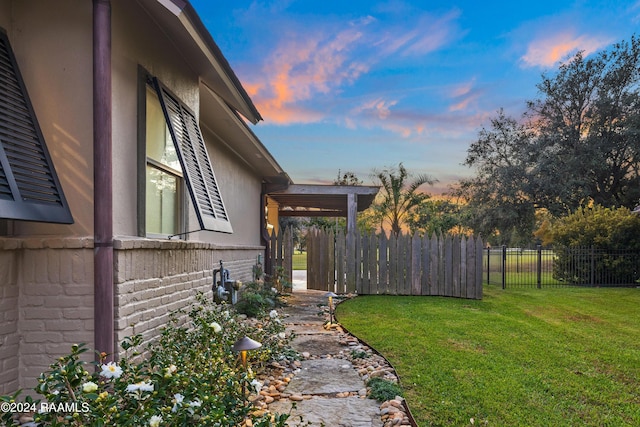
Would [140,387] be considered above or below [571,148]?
below

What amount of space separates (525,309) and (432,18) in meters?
7.75

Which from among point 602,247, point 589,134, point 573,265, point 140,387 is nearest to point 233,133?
point 140,387

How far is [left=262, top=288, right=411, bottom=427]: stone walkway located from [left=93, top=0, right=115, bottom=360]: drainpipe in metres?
1.44

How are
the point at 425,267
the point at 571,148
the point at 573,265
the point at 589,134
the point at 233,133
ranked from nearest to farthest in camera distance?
the point at 233,133, the point at 425,267, the point at 573,265, the point at 589,134, the point at 571,148

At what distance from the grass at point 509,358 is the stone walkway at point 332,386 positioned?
27 cm

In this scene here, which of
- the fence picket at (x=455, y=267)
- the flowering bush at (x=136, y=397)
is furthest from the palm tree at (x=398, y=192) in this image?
the flowering bush at (x=136, y=397)

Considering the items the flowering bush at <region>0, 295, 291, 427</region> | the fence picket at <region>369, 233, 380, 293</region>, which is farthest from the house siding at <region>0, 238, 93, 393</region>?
the fence picket at <region>369, 233, 380, 293</region>

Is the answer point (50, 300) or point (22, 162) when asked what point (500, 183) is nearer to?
point (50, 300)

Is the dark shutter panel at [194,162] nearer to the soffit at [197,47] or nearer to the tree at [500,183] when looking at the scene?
the soffit at [197,47]

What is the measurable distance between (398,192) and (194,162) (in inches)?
738

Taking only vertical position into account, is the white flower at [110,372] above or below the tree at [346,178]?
below

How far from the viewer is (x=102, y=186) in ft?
9.63

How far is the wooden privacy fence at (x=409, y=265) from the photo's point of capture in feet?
32.5

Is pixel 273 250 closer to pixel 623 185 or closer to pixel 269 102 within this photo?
pixel 269 102
